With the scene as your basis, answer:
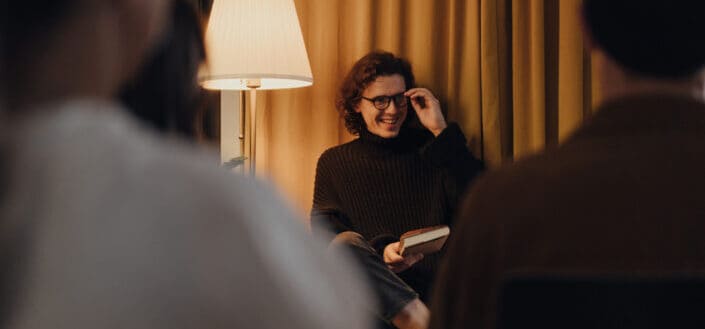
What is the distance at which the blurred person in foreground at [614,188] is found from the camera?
2.12ft

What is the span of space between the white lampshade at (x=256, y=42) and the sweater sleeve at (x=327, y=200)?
32cm

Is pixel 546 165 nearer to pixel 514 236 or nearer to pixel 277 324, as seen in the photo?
pixel 514 236

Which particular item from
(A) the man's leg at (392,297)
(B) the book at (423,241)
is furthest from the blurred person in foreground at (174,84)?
(B) the book at (423,241)

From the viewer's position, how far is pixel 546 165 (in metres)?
0.68

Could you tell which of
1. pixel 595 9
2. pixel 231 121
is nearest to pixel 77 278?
pixel 595 9

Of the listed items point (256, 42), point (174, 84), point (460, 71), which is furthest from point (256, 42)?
point (174, 84)

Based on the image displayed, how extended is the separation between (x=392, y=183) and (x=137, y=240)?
2057 millimetres

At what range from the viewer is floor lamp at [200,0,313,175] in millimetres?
2092

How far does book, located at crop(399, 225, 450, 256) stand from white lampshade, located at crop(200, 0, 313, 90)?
58 cm

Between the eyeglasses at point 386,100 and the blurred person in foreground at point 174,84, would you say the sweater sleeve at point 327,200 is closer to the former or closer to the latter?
the eyeglasses at point 386,100

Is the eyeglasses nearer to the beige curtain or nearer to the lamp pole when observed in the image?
the beige curtain

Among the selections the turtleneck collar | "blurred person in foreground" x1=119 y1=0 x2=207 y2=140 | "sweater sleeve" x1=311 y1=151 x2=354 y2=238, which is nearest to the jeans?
"sweater sleeve" x1=311 y1=151 x2=354 y2=238

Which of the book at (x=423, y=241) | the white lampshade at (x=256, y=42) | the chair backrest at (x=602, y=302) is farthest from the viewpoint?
the white lampshade at (x=256, y=42)

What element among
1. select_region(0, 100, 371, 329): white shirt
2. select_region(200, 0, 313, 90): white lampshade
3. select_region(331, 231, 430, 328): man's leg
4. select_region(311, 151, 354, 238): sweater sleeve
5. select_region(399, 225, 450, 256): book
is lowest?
select_region(331, 231, 430, 328): man's leg
